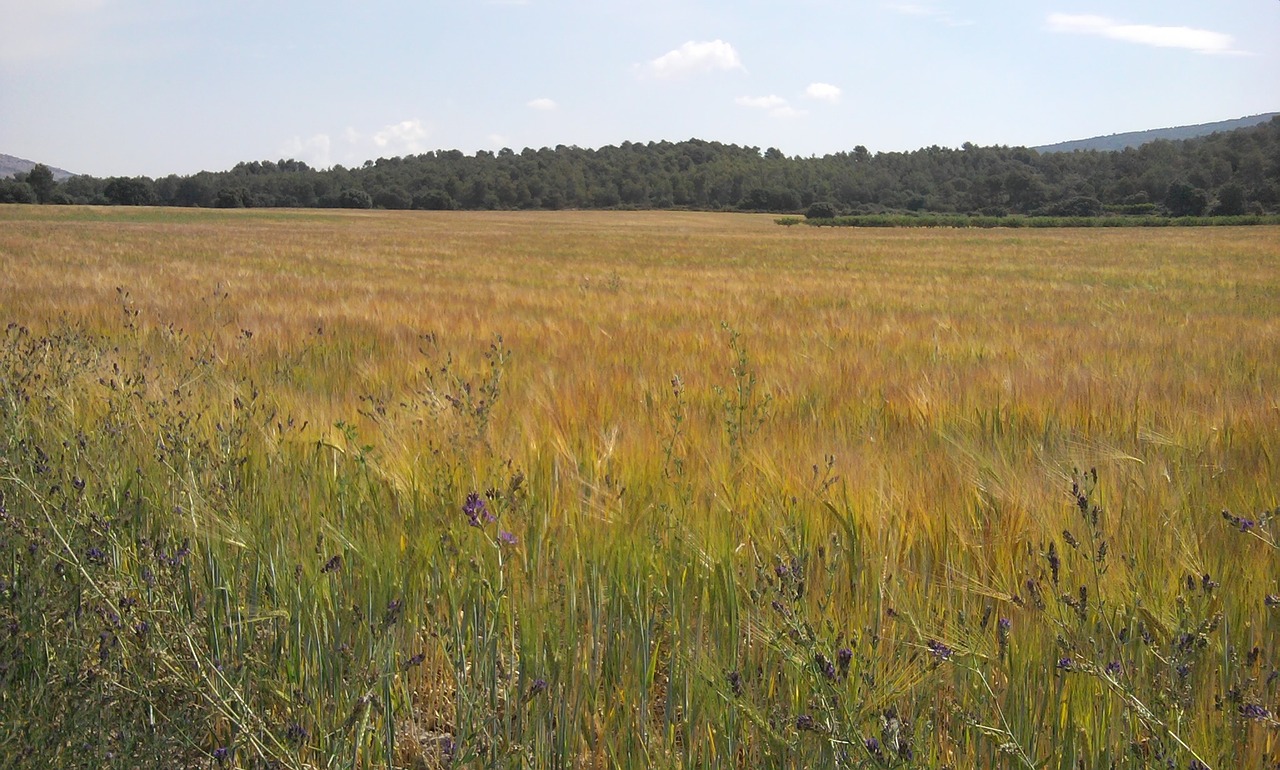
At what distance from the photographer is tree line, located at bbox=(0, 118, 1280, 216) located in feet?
278

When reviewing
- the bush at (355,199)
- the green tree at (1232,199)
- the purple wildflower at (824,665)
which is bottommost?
the purple wildflower at (824,665)

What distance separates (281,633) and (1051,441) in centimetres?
241

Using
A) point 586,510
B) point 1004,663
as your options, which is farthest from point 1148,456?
point 586,510

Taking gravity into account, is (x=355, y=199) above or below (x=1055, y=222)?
above

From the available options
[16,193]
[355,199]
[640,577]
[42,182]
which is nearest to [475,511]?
[640,577]

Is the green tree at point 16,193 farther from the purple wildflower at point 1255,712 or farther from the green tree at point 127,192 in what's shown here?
the purple wildflower at point 1255,712

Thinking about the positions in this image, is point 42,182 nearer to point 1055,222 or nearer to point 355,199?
point 355,199

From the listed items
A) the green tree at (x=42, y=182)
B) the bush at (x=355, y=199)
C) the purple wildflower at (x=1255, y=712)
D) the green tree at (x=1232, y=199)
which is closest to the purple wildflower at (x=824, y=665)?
the purple wildflower at (x=1255, y=712)

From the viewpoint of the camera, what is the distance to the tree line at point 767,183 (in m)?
84.8

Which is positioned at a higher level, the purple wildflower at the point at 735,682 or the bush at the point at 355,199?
the bush at the point at 355,199

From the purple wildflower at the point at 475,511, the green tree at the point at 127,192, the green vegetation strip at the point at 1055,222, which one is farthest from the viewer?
the green tree at the point at 127,192

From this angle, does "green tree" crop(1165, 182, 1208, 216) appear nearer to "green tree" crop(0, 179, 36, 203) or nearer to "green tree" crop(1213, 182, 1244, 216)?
"green tree" crop(1213, 182, 1244, 216)

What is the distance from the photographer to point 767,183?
11438 centimetres

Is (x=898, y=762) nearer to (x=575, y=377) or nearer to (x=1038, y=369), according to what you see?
(x=575, y=377)
